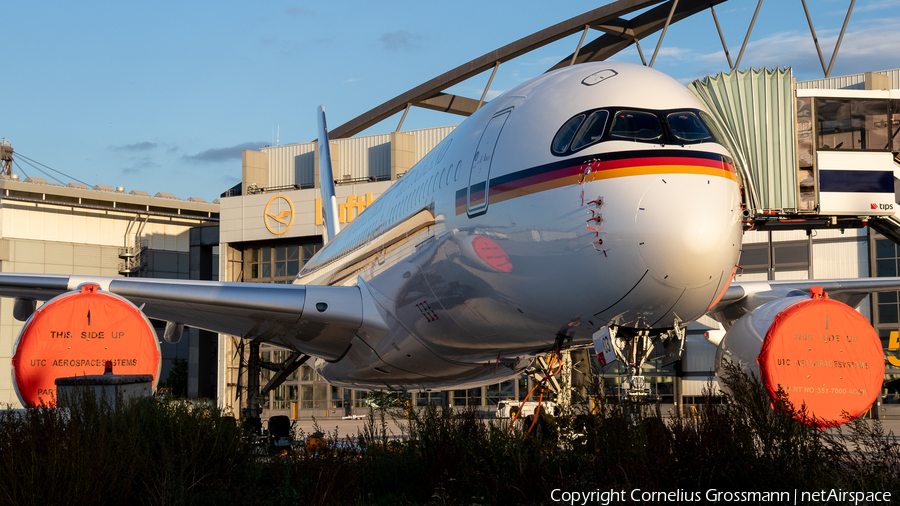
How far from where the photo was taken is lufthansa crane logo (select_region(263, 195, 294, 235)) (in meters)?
39.1

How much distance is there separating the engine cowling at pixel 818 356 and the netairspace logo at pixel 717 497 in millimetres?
3848

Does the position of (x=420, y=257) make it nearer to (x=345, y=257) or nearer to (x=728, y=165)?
(x=728, y=165)

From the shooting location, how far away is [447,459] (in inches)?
282

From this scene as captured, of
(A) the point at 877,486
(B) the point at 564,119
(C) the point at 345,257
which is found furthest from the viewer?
(C) the point at 345,257

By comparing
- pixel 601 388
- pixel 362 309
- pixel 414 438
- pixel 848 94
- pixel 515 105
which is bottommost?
pixel 414 438

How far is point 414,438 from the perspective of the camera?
7.78 meters

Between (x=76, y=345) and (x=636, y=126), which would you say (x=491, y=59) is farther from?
(x=636, y=126)

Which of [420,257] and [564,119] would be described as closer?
[564,119]

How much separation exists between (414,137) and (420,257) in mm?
29650

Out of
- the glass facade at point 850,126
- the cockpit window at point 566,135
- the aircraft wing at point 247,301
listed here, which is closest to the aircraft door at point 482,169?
the cockpit window at point 566,135

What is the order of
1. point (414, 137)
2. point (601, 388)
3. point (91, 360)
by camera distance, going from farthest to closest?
point (414, 137) < point (91, 360) < point (601, 388)

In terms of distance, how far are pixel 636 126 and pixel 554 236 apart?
3.80 ft

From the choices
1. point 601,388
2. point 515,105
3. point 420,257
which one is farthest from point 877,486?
point 420,257

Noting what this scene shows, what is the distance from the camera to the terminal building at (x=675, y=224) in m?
20.0
